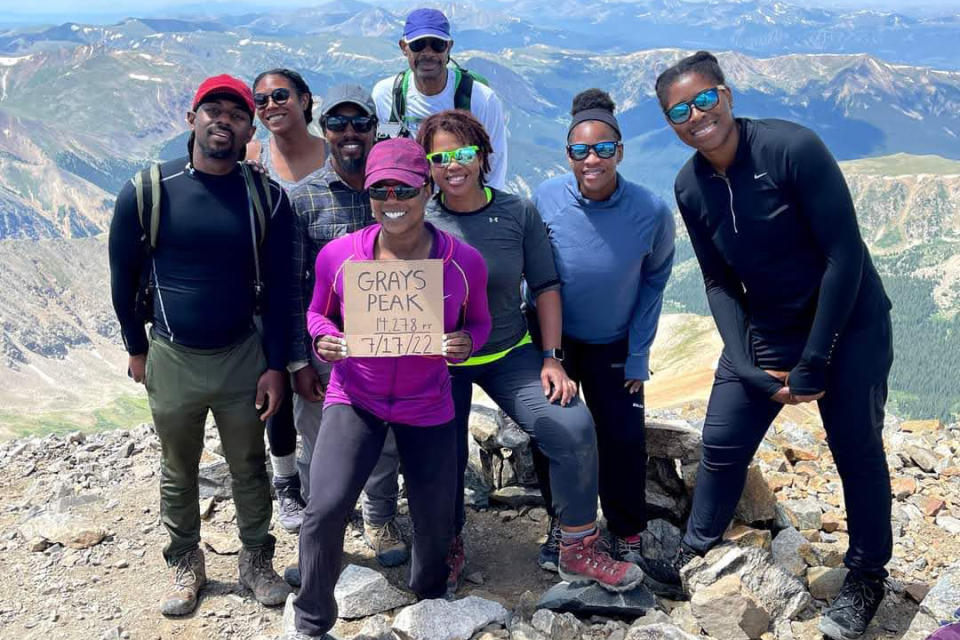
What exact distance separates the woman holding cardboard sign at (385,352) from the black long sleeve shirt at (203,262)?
3.15 ft

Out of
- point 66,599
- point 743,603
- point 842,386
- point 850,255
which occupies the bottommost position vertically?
point 66,599

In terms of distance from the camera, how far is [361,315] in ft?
18.0

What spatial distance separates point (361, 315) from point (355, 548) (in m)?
3.78

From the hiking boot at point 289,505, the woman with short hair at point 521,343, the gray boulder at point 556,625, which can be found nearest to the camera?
the woman with short hair at point 521,343

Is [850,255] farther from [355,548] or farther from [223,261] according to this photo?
[355,548]

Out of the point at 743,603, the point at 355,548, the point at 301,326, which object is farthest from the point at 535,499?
the point at 301,326

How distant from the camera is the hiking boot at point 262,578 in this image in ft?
23.7

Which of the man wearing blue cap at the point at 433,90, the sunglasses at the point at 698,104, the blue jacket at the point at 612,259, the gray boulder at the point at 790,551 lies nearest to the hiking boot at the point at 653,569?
the gray boulder at the point at 790,551

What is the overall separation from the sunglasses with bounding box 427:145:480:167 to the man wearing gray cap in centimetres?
104

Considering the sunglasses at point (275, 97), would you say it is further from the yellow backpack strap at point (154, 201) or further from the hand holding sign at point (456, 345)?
the hand holding sign at point (456, 345)

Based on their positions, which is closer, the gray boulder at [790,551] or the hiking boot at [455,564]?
the hiking boot at [455,564]

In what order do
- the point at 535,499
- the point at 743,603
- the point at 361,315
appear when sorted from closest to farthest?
the point at 361,315 < the point at 743,603 < the point at 535,499

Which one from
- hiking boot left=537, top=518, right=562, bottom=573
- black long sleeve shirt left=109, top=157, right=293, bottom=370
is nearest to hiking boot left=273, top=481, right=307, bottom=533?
black long sleeve shirt left=109, top=157, right=293, bottom=370

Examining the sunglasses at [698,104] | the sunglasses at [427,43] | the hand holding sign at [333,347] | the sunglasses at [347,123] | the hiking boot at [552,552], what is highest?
the sunglasses at [427,43]
